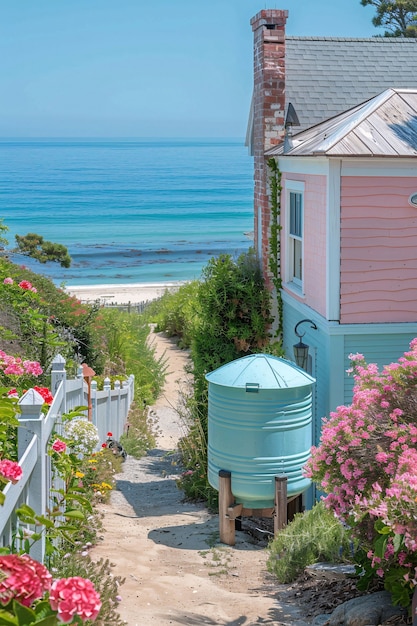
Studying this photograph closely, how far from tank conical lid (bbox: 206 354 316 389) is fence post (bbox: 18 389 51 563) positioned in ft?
11.5

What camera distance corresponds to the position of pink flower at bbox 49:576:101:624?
2.79 meters

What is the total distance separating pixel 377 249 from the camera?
9648mm

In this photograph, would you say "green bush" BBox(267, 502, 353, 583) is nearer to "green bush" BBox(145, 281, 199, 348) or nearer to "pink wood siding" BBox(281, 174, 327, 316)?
"pink wood siding" BBox(281, 174, 327, 316)

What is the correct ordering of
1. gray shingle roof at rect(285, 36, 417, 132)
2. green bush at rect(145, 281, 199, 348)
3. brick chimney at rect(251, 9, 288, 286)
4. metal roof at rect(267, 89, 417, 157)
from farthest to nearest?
green bush at rect(145, 281, 199, 348), gray shingle roof at rect(285, 36, 417, 132), brick chimney at rect(251, 9, 288, 286), metal roof at rect(267, 89, 417, 157)

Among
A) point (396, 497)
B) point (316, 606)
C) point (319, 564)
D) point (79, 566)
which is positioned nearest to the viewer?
point (396, 497)

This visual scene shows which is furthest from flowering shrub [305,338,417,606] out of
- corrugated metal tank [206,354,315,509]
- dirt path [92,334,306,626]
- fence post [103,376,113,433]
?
fence post [103,376,113,433]

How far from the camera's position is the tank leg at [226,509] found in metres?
8.53

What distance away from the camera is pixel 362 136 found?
31.1ft

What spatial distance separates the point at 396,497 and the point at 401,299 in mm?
5235

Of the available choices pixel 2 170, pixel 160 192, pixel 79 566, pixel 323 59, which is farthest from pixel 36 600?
pixel 2 170

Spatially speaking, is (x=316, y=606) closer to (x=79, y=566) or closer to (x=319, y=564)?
(x=319, y=564)

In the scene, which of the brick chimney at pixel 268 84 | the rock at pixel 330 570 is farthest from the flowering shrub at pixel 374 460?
the brick chimney at pixel 268 84

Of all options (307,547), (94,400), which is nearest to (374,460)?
(307,547)

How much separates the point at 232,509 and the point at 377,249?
3365 mm
